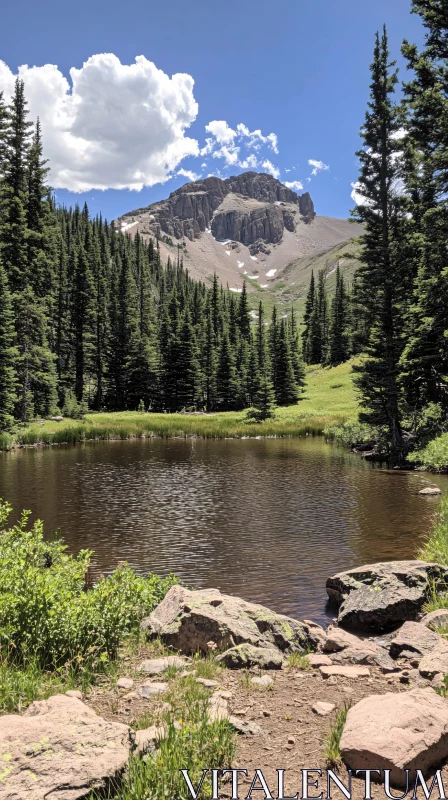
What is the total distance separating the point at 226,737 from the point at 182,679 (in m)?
1.84

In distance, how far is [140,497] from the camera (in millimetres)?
22906

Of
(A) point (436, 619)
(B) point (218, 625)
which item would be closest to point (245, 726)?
(B) point (218, 625)

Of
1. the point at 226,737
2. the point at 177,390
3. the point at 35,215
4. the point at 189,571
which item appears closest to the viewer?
the point at 226,737

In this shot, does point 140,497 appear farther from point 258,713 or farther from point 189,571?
point 258,713

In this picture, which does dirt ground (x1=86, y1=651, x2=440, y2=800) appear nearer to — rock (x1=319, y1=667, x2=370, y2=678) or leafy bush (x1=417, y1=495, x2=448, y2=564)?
rock (x1=319, y1=667, x2=370, y2=678)

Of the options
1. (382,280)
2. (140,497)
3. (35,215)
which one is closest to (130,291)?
(35,215)

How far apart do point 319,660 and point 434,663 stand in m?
1.74

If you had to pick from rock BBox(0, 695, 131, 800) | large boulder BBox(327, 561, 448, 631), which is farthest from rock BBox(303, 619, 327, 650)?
rock BBox(0, 695, 131, 800)

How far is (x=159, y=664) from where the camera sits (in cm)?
695

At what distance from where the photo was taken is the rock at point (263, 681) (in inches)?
254

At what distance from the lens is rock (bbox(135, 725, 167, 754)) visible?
4.57m

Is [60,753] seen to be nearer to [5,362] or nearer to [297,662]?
[297,662]

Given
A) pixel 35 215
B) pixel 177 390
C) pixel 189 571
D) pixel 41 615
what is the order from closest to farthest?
1. pixel 41 615
2. pixel 189 571
3. pixel 35 215
4. pixel 177 390

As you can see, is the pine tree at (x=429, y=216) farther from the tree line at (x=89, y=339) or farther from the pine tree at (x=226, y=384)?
the pine tree at (x=226, y=384)
